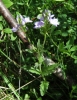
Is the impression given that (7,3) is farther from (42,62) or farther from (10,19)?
(42,62)

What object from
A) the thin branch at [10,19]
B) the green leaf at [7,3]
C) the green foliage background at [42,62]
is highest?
the green leaf at [7,3]

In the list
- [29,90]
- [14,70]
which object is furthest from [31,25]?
[29,90]

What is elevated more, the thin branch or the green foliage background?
the thin branch

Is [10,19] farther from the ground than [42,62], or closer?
farther from the ground

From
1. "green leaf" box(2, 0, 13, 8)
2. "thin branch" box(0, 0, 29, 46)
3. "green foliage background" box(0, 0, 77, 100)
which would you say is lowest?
"green foliage background" box(0, 0, 77, 100)

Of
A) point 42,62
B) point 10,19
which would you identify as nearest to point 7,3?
point 10,19

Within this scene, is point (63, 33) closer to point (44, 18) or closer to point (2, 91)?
point (44, 18)

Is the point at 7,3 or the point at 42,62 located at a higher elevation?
the point at 7,3

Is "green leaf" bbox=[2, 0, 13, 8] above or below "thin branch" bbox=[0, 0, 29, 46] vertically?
above

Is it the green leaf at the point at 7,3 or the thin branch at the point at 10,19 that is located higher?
the green leaf at the point at 7,3
